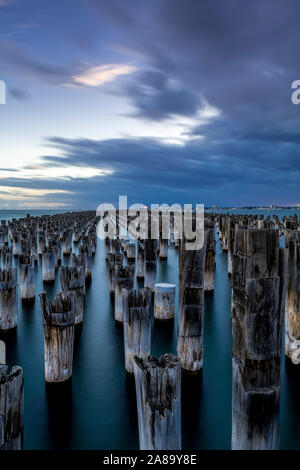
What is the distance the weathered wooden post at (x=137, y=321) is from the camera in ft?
18.8

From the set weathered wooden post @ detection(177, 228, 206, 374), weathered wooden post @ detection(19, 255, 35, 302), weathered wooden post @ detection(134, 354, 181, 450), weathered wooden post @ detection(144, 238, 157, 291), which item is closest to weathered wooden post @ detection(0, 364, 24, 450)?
weathered wooden post @ detection(134, 354, 181, 450)

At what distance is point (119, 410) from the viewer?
6020mm

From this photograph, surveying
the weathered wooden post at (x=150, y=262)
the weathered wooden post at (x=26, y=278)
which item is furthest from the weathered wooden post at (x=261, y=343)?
the weathered wooden post at (x=26, y=278)

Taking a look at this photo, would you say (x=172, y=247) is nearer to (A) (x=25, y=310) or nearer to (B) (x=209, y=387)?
(A) (x=25, y=310)

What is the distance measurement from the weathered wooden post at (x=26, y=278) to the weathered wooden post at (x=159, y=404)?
7.97 metres

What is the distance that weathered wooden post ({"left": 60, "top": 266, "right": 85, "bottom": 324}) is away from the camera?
26.9 feet

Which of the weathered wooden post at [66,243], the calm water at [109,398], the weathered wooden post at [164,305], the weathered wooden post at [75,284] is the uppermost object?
the weathered wooden post at [66,243]

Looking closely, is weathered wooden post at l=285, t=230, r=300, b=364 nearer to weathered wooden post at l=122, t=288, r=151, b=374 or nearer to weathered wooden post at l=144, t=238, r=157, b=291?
weathered wooden post at l=122, t=288, r=151, b=374

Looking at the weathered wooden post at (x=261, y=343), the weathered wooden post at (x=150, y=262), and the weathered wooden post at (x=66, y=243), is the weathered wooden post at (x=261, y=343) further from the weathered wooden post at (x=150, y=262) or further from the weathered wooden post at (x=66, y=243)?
the weathered wooden post at (x=66, y=243)

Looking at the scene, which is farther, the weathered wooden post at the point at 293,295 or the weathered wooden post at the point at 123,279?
the weathered wooden post at the point at 123,279

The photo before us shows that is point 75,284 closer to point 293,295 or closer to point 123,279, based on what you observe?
point 123,279

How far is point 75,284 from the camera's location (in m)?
8.19

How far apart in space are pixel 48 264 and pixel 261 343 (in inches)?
461

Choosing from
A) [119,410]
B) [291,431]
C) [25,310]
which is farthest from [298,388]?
[25,310]
